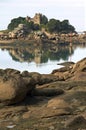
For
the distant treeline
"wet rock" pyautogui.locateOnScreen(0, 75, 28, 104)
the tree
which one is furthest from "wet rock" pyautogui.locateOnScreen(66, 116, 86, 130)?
the tree

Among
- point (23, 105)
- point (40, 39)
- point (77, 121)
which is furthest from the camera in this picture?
point (40, 39)

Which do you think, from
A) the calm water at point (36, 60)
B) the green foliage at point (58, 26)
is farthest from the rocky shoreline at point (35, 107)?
the green foliage at point (58, 26)

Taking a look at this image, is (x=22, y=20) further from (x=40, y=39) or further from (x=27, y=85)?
(x=27, y=85)

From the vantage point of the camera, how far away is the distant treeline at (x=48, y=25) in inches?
5797

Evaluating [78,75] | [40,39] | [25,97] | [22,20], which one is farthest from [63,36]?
[25,97]

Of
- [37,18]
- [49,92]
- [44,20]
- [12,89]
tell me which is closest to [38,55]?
[49,92]

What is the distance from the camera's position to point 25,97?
15.6 metres

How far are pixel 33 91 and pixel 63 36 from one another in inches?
5013

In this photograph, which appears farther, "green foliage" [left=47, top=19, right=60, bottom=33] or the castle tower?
the castle tower

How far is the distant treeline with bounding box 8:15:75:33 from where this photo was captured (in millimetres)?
147250

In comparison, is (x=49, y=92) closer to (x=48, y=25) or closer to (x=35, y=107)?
(x=35, y=107)

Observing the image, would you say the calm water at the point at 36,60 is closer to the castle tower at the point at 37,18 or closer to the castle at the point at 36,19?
the castle tower at the point at 37,18

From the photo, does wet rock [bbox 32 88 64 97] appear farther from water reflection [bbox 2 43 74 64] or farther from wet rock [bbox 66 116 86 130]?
water reflection [bbox 2 43 74 64]

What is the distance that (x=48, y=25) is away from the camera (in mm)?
149500
